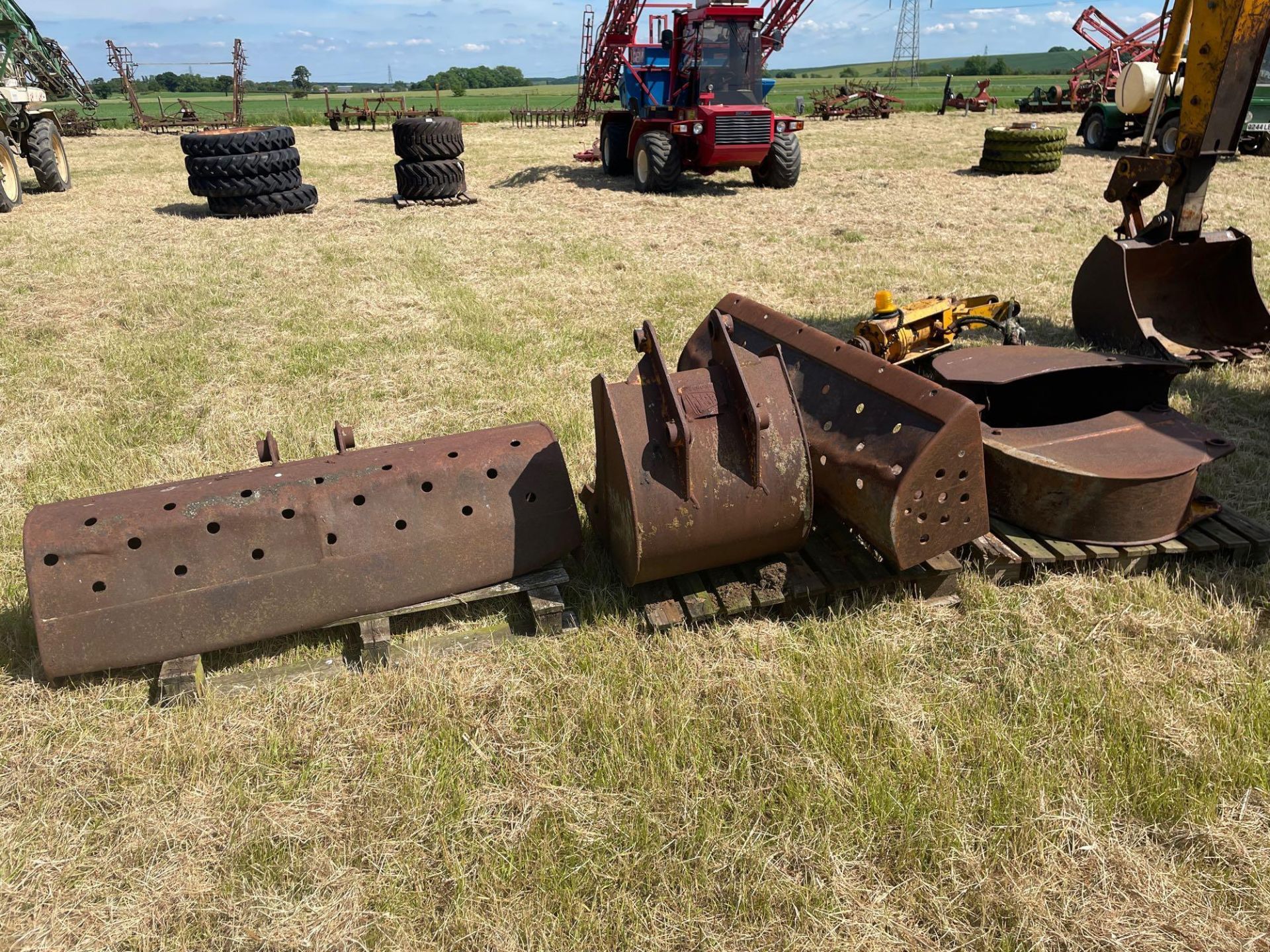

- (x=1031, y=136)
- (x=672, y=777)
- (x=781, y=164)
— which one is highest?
(x=1031, y=136)

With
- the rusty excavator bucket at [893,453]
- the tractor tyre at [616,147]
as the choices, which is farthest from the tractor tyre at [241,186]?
the rusty excavator bucket at [893,453]

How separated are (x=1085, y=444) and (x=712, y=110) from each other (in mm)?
9620

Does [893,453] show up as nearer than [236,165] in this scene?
Yes

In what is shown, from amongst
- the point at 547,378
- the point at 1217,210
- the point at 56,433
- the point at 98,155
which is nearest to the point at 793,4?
the point at 1217,210

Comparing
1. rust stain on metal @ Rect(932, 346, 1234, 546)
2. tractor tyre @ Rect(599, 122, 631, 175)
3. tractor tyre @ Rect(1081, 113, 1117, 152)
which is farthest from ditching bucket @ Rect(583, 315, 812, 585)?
tractor tyre @ Rect(1081, 113, 1117, 152)

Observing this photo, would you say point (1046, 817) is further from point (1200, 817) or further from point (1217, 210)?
point (1217, 210)

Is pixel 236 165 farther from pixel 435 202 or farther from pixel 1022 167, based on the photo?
pixel 1022 167

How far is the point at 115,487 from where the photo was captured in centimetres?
380

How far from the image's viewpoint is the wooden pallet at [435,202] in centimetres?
1108

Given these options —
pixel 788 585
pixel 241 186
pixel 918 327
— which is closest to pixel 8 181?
pixel 241 186

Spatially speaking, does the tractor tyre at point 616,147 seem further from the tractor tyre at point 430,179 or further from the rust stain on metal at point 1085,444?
the rust stain on metal at point 1085,444

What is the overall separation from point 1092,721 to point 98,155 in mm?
22930

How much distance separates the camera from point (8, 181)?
→ 10.8 metres

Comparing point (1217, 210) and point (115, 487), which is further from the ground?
point (1217, 210)
